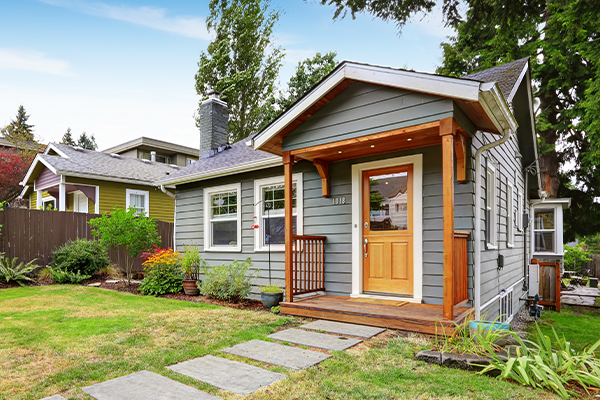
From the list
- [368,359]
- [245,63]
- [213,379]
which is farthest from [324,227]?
[245,63]

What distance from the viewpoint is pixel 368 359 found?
347 cm

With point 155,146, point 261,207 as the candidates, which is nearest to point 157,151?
point 155,146

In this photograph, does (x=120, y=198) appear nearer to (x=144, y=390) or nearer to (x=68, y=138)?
(x=144, y=390)

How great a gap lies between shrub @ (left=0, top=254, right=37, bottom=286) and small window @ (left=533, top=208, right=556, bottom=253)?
1511 centimetres

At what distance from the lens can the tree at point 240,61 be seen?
19109mm

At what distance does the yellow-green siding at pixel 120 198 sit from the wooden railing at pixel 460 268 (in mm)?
11664

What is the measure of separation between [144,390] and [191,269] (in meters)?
5.26

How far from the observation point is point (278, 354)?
11.9 feet

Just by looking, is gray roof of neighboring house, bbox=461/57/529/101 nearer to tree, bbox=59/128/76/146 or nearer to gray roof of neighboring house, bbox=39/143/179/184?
gray roof of neighboring house, bbox=39/143/179/184

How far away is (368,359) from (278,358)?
0.84 m

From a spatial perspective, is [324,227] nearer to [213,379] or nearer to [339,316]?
[339,316]

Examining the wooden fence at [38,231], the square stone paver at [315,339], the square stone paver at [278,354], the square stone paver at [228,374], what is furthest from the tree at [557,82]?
the wooden fence at [38,231]

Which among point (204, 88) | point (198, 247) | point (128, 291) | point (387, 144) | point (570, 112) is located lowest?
point (128, 291)

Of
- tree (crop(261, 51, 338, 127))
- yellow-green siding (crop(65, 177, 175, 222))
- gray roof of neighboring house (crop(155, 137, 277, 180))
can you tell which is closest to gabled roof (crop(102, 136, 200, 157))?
tree (crop(261, 51, 338, 127))
